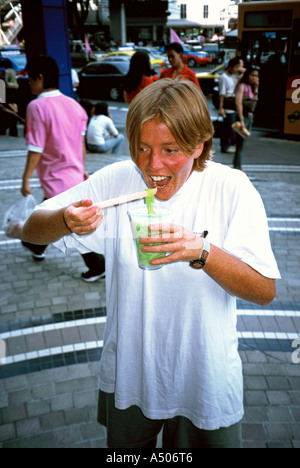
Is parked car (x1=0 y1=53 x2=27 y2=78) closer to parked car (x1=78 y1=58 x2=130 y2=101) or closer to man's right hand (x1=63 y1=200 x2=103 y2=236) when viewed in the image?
parked car (x1=78 y1=58 x2=130 y2=101)

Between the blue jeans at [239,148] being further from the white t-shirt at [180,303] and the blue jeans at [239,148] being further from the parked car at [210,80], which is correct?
the parked car at [210,80]

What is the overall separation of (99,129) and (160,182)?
753 centimetres

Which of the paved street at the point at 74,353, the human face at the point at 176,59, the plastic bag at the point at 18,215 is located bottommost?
the paved street at the point at 74,353

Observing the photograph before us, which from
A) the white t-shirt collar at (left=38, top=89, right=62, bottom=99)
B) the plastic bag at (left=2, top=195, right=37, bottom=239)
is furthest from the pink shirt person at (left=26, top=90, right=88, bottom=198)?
the plastic bag at (left=2, top=195, right=37, bottom=239)

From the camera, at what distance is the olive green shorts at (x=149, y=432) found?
70.4 inches

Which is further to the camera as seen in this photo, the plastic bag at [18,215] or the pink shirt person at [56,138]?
the pink shirt person at [56,138]

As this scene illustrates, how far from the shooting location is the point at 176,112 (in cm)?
149

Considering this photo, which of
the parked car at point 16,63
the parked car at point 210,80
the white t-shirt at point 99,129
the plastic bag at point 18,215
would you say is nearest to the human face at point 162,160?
the plastic bag at point 18,215

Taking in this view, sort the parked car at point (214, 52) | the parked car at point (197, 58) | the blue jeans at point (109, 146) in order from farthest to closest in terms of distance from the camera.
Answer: the parked car at point (214, 52) < the parked car at point (197, 58) < the blue jeans at point (109, 146)

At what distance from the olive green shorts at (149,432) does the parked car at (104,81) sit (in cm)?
1576

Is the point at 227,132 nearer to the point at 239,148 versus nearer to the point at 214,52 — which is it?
the point at 239,148

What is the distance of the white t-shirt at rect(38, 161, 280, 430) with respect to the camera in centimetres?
157

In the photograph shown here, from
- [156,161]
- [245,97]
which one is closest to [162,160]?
[156,161]

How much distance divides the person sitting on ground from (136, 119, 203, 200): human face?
7370 mm
